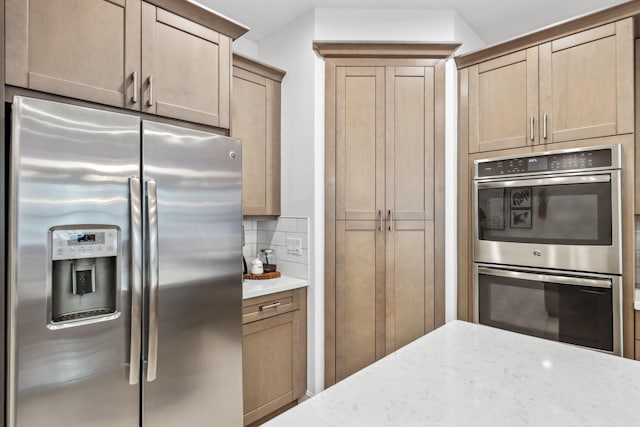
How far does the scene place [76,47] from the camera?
1.40 metres

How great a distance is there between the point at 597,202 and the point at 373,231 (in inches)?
48.1

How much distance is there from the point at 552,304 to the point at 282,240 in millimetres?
1717

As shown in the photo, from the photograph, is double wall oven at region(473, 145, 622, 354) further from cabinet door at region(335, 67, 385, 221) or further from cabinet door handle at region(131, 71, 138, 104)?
cabinet door handle at region(131, 71, 138, 104)

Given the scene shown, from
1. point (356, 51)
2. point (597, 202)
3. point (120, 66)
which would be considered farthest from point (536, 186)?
point (120, 66)

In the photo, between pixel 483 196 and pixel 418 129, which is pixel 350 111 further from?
pixel 483 196

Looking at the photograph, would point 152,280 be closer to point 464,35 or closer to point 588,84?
point 588,84

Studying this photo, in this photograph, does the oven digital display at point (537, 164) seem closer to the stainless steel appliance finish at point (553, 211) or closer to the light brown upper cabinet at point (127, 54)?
the stainless steel appliance finish at point (553, 211)

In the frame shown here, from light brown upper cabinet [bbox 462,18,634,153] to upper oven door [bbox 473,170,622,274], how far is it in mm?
252

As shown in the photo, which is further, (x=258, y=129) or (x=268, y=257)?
(x=268, y=257)

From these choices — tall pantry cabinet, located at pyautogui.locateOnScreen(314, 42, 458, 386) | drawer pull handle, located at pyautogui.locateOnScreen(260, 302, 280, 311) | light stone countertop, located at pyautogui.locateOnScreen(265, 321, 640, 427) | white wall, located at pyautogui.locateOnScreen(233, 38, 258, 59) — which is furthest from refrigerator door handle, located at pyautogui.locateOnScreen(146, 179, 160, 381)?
white wall, located at pyautogui.locateOnScreen(233, 38, 258, 59)

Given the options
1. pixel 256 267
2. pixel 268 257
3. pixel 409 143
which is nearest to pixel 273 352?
pixel 256 267

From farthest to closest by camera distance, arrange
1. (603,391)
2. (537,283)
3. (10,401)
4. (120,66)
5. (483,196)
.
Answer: (483,196) < (537,283) < (120,66) < (10,401) < (603,391)

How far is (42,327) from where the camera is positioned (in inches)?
47.8

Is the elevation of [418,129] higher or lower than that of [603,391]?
higher
